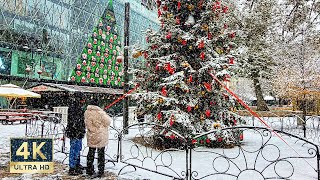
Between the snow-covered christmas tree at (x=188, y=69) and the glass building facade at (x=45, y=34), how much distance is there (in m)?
16.0

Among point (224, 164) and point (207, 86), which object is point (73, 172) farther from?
point (207, 86)

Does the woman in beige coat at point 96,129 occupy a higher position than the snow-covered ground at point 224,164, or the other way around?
the woman in beige coat at point 96,129

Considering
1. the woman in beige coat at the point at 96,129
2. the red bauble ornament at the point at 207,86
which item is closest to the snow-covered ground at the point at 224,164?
the woman in beige coat at the point at 96,129

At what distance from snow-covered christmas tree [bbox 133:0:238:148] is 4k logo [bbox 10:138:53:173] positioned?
167 inches

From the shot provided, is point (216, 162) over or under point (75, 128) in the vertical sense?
under

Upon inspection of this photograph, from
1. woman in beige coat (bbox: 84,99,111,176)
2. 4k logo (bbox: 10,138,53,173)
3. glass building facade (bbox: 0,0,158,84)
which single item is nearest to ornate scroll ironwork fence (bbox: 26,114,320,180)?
woman in beige coat (bbox: 84,99,111,176)

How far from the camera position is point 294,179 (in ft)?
19.3

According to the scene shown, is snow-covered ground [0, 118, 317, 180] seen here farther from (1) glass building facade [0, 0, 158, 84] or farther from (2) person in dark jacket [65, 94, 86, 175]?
(1) glass building facade [0, 0, 158, 84]

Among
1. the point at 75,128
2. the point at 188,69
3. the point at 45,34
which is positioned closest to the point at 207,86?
the point at 188,69

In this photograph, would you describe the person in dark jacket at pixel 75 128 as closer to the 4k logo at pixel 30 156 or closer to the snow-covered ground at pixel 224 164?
the snow-covered ground at pixel 224 164

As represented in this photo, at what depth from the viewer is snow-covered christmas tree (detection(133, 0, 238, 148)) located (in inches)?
363

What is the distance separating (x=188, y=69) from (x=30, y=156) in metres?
5.78

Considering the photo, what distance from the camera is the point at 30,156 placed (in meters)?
5.43

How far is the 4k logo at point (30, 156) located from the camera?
5.38 meters
